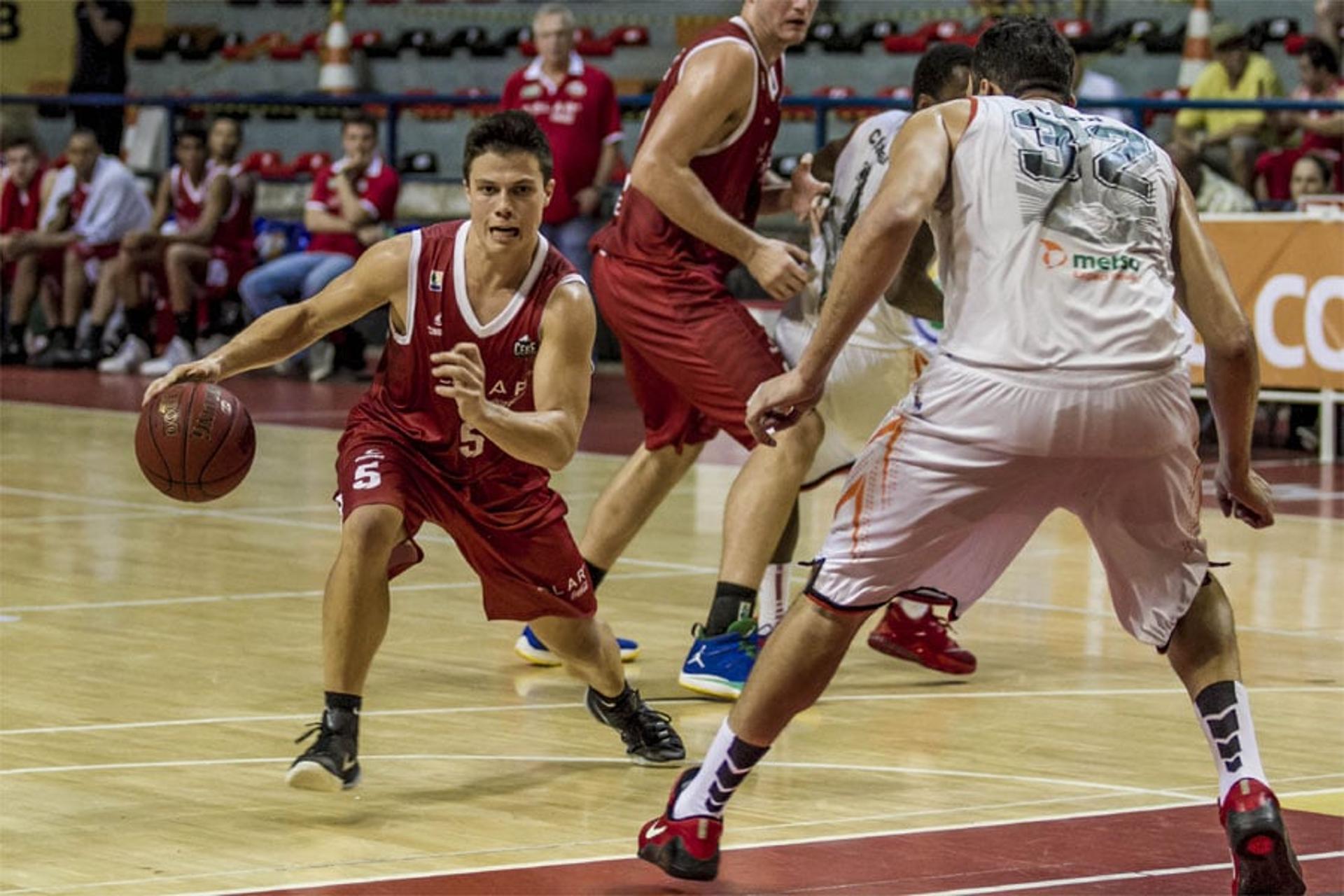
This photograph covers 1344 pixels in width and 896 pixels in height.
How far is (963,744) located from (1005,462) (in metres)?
1.61

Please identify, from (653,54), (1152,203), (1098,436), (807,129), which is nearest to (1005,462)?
(1098,436)

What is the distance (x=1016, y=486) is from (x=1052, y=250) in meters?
0.42

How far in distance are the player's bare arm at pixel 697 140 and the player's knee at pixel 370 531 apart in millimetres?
1471

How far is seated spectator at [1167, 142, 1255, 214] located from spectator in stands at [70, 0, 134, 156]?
987cm

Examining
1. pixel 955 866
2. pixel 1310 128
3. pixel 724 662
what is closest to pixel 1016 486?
pixel 955 866

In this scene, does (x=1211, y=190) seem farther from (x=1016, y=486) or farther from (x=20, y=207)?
(x=1016, y=486)

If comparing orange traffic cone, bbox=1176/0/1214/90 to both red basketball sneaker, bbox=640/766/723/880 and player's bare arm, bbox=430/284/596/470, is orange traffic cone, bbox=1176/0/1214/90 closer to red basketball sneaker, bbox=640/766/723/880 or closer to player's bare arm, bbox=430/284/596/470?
player's bare arm, bbox=430/284/596/470

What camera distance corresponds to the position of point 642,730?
→ 219 inches

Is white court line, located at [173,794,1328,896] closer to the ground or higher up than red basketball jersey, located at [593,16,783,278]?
closer to the ground

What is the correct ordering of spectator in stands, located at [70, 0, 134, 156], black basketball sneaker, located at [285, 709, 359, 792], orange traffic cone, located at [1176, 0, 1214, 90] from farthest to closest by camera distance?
1. spectator in stands, located at [70, 0, 134, 156]
2. orange traffic cone, located at [1176, 0, 1214, 90]
3. black basketball sneaker, located at [285, 709, 359, 792]

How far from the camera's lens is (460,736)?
5832 millimetres

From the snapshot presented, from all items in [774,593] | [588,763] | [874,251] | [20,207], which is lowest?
[20,207]

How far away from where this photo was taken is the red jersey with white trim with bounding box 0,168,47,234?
17.9 metres

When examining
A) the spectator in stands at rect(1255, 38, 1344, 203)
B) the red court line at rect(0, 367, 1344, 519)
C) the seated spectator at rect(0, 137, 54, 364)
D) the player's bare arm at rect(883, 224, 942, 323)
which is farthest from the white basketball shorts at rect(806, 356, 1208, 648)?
the seated spectator at rect(0, 137, 54, 364)
